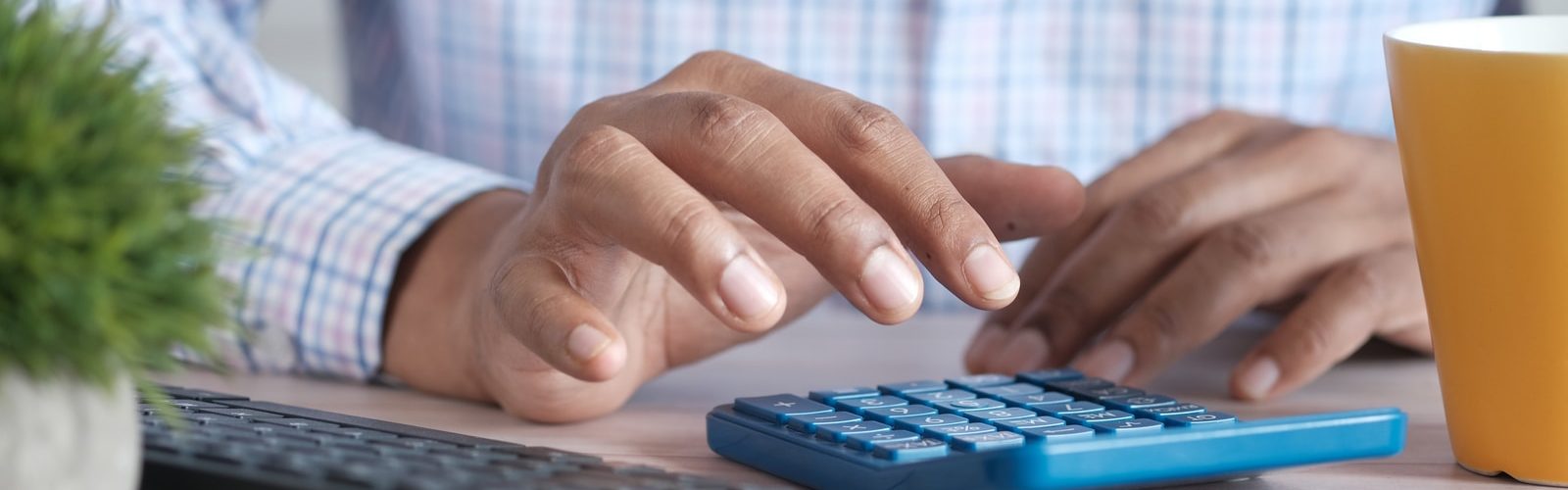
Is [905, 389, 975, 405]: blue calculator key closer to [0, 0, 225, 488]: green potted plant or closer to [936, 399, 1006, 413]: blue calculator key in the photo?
[936, 399, 1006, 413]: blue calculator key

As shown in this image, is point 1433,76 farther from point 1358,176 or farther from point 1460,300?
point 1358,176

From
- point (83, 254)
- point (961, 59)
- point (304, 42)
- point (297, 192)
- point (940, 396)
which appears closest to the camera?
point (83, 254)

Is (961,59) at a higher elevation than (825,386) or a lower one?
higher

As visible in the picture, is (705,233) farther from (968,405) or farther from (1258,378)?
(1258,378)

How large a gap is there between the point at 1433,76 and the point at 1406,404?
0.77ft

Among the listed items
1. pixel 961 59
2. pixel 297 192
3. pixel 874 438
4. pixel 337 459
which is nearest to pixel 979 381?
pixel 874 438

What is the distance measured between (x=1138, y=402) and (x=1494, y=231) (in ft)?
0.44

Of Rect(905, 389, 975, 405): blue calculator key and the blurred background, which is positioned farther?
the blurred background

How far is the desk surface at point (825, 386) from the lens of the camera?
0.51 m

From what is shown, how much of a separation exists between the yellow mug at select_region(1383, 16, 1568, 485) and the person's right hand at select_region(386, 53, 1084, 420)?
14 cm

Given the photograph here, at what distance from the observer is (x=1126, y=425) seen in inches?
18.8

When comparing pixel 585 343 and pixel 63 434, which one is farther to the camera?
pixel 585 343

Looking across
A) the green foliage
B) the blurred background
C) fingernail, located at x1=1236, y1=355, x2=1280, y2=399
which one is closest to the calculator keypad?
fingernail, located at x1=1236, y1=355, x2=1280, y2=399

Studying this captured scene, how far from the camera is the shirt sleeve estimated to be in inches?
29.1
